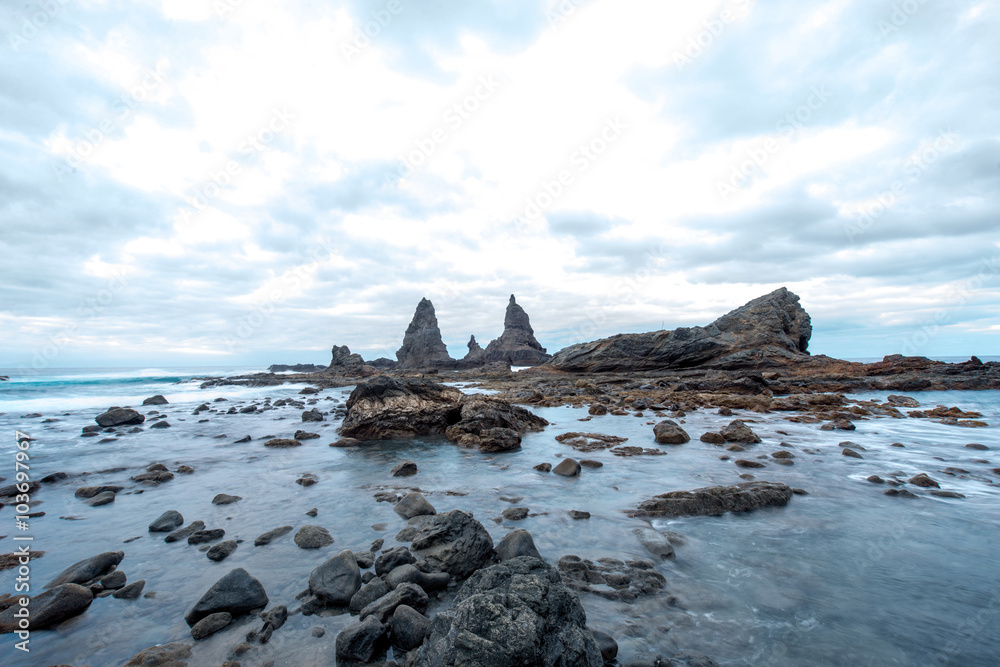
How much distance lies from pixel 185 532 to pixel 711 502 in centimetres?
967

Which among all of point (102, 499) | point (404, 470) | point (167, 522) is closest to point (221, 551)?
point (167, 522)

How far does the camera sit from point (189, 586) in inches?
209

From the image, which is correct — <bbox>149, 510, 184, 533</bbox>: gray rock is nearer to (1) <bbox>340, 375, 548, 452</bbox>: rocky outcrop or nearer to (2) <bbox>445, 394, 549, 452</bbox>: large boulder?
(2) <bbox>445, 394, 549, 452</bbox>: large boulder

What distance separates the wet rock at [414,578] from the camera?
16.5 feet

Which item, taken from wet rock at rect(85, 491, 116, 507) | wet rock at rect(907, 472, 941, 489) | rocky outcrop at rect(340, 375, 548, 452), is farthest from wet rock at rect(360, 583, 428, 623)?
wet rock at rect(907, 472, 941, 489)

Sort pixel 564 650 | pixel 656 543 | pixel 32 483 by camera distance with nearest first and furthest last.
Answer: pixel 564 650 → pixel 656 543 → pixel 32 483

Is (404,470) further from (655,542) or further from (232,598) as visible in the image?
(655,542)

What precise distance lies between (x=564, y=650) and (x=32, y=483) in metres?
14.5

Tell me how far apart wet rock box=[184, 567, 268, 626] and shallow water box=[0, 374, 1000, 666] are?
19 cm

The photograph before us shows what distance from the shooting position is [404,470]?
11.1 metres

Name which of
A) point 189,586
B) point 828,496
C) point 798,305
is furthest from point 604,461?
point 798,305

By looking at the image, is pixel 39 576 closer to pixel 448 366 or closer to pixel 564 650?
pixel 564 650

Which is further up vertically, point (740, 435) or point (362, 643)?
point (740, 435)

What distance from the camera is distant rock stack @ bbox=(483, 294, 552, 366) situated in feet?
338
